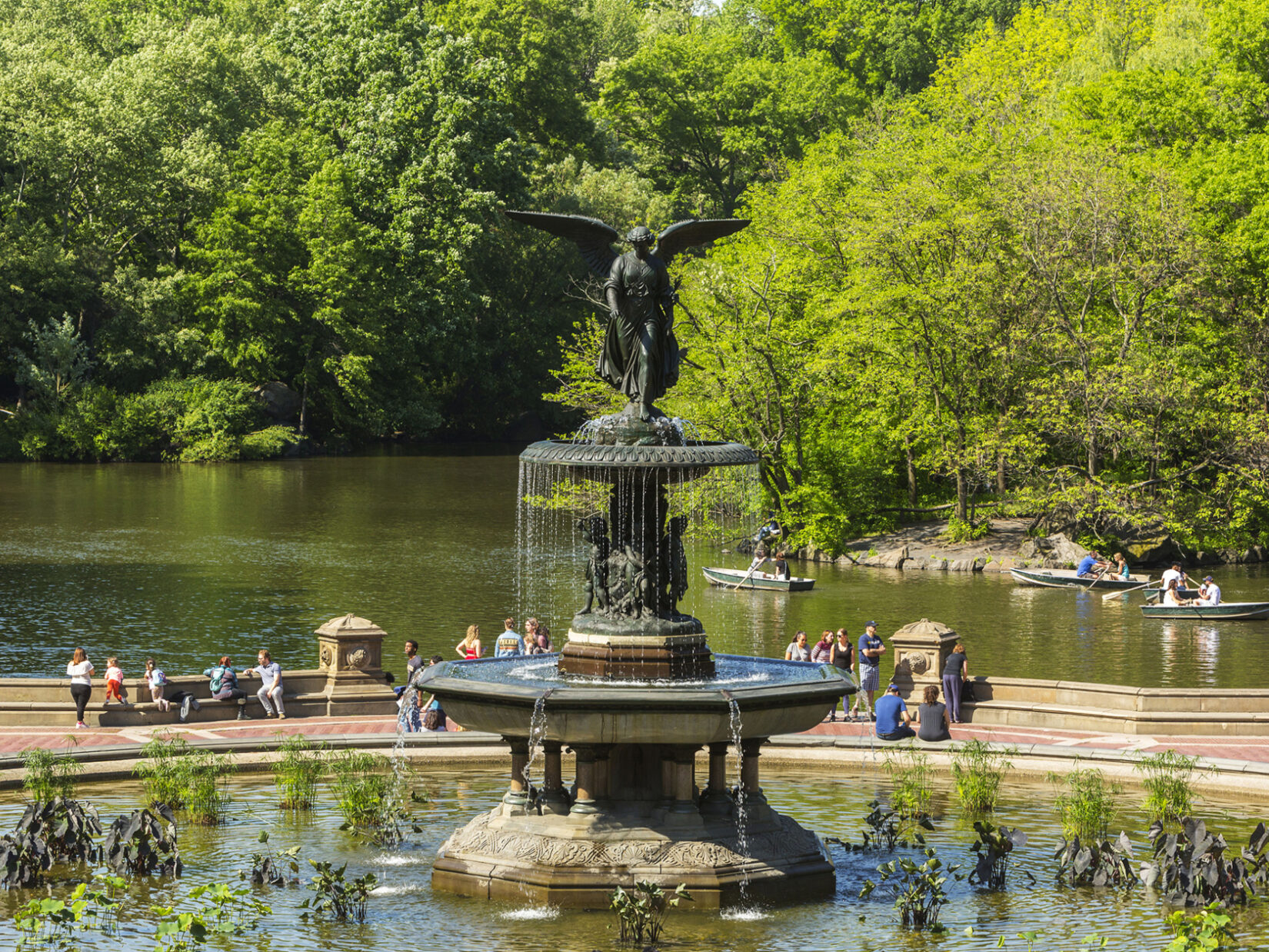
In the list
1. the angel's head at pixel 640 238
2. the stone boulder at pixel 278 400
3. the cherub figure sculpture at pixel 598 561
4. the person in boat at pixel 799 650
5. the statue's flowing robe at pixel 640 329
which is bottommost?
the person in boat at pixel 799 650

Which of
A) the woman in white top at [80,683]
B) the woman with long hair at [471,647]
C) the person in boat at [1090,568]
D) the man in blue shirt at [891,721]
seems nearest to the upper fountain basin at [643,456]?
the man in blue shirt at [891,721]

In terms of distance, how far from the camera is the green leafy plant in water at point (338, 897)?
47.9ft

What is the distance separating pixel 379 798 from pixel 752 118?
3456 inches

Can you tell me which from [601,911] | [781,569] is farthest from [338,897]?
[781,569]

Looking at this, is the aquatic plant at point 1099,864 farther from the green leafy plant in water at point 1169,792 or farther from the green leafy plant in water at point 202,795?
the green leafy plant in water at point 202,795

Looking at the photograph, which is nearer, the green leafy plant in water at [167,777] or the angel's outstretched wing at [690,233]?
the angel's outstretched wing at [690,233]

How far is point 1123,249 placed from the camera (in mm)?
52156

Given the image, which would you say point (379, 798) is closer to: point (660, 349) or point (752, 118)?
Answer: point (660, 349)

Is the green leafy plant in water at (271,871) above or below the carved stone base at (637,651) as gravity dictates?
below

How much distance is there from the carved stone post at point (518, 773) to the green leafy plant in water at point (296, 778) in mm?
3251

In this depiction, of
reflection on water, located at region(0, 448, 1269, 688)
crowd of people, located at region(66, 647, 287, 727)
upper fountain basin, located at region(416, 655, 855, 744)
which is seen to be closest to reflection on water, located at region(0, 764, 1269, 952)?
upper fountain basin, located at region(416, 655, 855, 744)

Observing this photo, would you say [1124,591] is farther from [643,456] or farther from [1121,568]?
[643,456]

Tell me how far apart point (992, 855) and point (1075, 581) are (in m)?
32.8

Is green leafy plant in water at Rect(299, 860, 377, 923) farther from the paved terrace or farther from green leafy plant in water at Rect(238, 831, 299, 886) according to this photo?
the paved terrace
